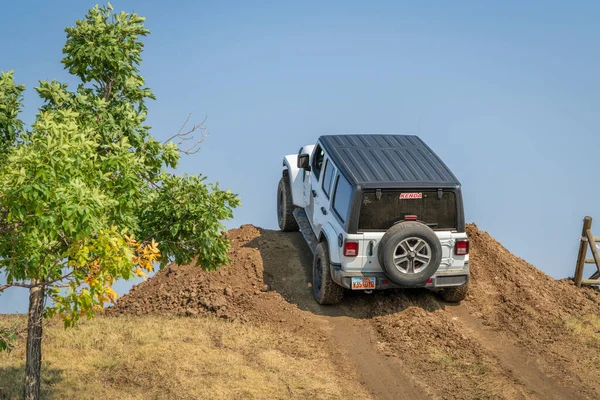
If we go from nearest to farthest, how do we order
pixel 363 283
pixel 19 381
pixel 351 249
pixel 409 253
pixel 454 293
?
pixel 19 381
pixel 409 253
pixel 351 249
pixel 363 283
pixel 454 293

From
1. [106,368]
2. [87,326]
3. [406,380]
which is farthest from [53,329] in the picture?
[406,380]

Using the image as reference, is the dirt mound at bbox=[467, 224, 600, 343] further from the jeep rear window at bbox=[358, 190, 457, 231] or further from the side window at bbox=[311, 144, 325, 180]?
the side window at bbox=[311, 144, 325, 180]

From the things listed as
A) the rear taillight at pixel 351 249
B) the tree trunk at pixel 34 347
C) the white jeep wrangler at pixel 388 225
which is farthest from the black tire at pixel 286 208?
the tree trunk at pixel 34 347


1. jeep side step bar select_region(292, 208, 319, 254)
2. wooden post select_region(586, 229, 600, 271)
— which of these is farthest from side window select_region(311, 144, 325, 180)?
wooden post select_region(586, 229, 600, 271)

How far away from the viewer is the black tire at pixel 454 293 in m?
16.4

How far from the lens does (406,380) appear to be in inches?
541

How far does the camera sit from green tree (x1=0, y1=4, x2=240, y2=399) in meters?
9.75

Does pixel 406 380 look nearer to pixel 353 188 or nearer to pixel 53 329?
pixel 353 188

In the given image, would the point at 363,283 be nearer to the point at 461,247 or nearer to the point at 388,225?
the point at 388,225

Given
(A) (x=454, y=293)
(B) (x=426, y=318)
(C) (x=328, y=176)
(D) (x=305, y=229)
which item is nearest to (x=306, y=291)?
(D) (x=305, y=229)

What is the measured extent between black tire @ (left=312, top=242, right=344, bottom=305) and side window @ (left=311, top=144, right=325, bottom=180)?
6.35 ft

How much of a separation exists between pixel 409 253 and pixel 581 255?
5.63 m

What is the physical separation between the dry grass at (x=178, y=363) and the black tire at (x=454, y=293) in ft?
10.6

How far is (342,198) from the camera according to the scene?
15.6 m
